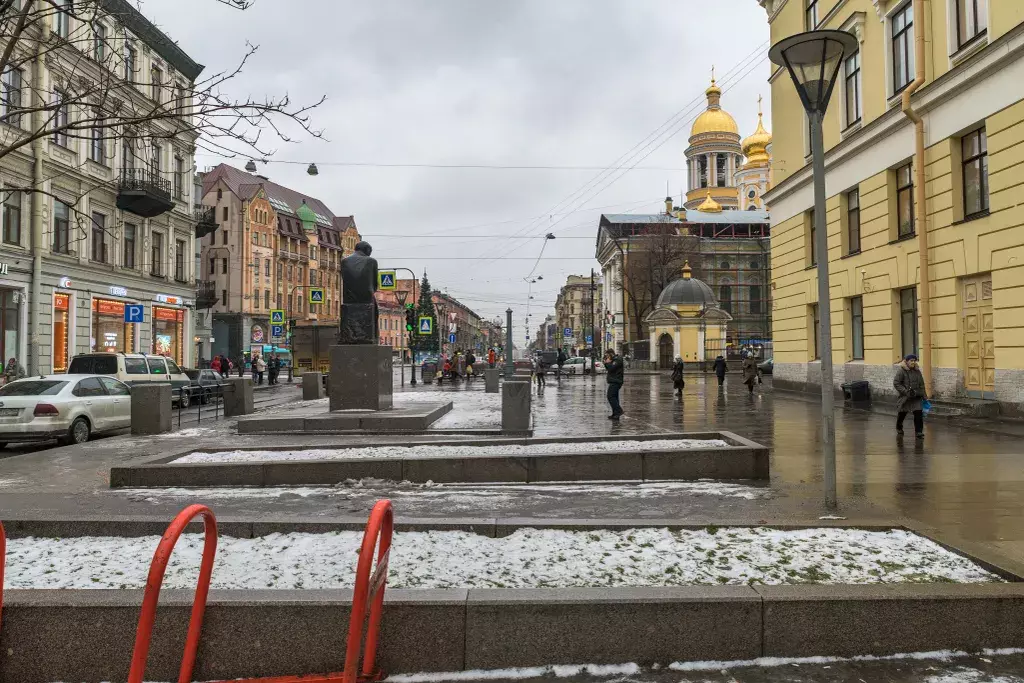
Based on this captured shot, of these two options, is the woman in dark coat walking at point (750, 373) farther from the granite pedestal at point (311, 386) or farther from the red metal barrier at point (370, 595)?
the red metal barrier at point (370, 595)

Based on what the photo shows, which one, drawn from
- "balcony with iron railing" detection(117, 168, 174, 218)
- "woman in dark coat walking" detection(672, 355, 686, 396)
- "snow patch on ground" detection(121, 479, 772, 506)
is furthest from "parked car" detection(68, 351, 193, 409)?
"woman in dark coat walking" detection(672, 355, 686, 396)

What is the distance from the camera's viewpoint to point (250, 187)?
74188mm

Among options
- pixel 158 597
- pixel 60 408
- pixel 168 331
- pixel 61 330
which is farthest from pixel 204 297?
pixel 158 597

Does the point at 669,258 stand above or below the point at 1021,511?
above

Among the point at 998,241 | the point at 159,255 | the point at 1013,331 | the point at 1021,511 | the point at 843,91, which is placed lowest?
the point at 1021,511

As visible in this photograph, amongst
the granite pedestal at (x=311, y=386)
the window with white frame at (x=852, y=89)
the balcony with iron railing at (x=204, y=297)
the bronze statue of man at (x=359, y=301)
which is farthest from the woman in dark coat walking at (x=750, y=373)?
the balcony with iron railing at (x=204, y=297)

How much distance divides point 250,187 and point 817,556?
252 feet

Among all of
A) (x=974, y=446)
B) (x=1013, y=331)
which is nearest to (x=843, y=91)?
(x=1013, y=331)

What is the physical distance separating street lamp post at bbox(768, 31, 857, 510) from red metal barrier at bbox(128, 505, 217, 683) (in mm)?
5369

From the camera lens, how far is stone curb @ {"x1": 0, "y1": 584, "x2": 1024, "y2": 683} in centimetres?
371

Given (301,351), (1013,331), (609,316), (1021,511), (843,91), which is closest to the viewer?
(1021,511)

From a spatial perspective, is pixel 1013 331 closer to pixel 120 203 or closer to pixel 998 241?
pixel 998 241

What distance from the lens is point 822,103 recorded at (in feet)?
23.7

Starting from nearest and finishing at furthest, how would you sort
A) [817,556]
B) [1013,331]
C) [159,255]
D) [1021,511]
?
[817,556] < [1021,511] < [1013,331] < [159,255]
